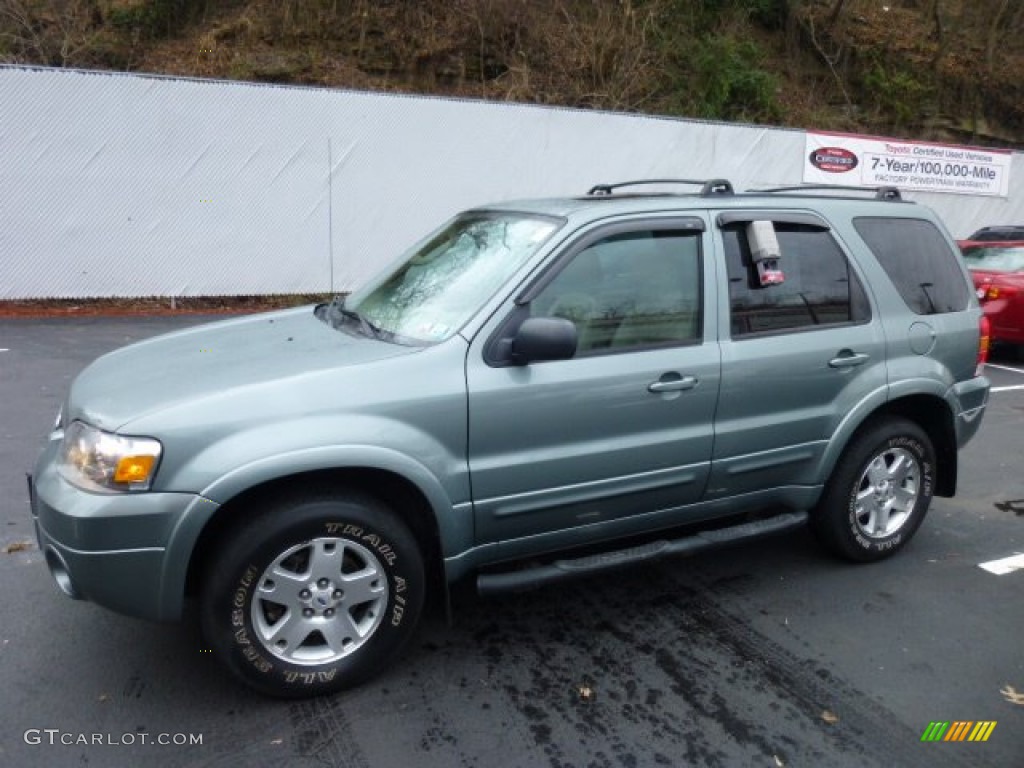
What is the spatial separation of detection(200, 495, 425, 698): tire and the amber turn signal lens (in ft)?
1.19

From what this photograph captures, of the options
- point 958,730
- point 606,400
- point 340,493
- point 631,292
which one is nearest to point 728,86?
point 631,292

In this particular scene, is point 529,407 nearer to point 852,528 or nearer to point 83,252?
point 852,528

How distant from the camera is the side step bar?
327cm

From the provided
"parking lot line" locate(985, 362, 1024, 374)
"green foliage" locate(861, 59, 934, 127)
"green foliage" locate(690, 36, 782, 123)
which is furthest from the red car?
"green foliage" locate(861, 59, 934, 127)

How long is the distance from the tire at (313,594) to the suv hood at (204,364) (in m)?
0.49

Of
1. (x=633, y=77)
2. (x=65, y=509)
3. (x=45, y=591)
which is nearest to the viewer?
(x=65, y=509)

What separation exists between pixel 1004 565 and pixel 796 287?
195cm

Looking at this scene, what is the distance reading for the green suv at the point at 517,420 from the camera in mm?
2803

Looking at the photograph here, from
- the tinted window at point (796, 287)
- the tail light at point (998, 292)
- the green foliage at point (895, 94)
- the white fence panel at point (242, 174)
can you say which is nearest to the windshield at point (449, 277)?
the tinted window at point (796, 287)

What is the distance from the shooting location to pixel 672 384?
346cm

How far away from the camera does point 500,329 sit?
320 cm

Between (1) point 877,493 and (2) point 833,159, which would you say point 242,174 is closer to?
(1) point 877,493

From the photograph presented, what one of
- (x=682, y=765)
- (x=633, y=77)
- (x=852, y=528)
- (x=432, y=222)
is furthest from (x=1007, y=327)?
(x=633, y=77)

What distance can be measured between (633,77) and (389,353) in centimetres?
1768
